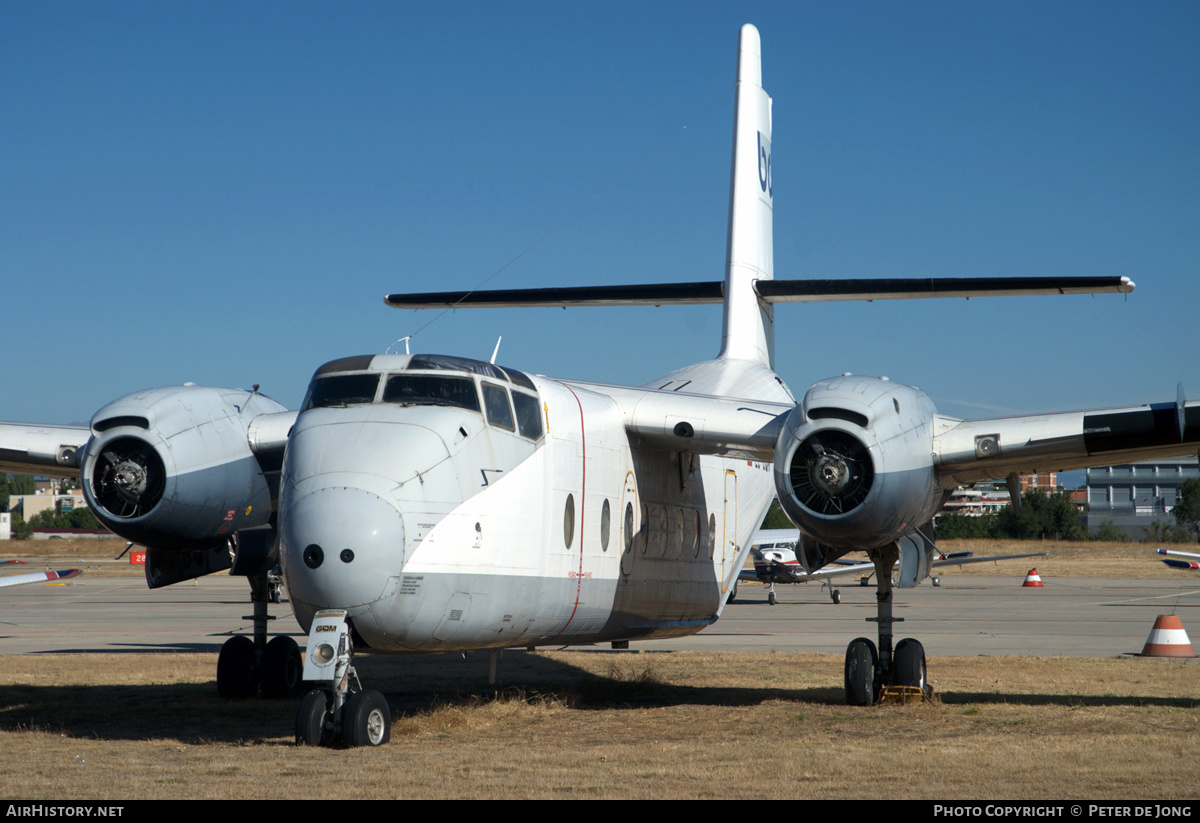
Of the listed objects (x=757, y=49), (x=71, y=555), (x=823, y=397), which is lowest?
(x=71, y=555)

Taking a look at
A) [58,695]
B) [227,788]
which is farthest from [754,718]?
[58,695]

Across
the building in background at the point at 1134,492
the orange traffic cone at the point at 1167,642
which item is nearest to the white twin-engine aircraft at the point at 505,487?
the orange traffic cone at the point at 1167,642

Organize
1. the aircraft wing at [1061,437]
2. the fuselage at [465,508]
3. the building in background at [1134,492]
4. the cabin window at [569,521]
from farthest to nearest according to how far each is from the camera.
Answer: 1. the building in background at [1134,492]
2. the aircraft wing at [1061,437]
3. the cabin window at [569,521]
4. the fuselage at [465,508]

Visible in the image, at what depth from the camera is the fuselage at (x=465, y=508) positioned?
8.31 m

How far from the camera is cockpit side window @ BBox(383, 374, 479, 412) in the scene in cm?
924

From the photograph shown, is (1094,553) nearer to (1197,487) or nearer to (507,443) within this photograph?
(1197,487)

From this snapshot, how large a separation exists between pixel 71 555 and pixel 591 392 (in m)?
80.4

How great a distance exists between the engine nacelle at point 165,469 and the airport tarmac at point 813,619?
11.0m

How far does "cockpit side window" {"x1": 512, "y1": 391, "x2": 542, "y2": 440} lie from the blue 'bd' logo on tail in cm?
1122

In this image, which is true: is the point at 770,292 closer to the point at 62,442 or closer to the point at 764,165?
the point at 764,165

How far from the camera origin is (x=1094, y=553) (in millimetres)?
77625

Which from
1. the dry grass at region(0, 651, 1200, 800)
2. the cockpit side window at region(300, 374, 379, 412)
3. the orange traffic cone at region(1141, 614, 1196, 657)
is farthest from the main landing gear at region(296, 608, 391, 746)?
the orange traffic cone at region(1141, 614, 1196, 657)

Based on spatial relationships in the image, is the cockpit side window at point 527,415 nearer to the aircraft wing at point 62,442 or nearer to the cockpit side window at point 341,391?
the cockpit side window at point 341,391

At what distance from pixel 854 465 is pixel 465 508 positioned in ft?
12.3
